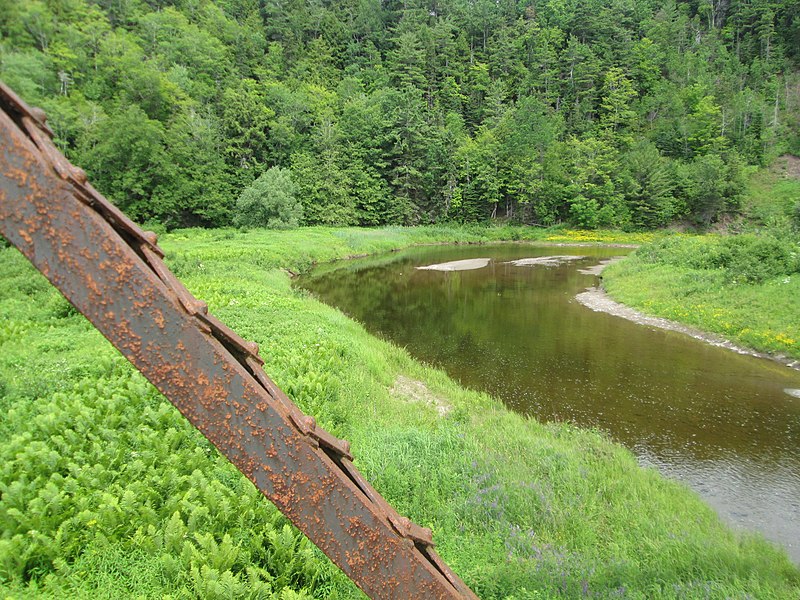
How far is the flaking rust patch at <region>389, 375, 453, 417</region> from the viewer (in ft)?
29.8

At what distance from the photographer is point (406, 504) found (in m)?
5.30

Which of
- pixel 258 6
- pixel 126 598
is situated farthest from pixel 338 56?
pixel 126 598

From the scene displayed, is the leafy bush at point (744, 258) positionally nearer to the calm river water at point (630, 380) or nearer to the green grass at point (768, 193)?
the calm river water at point (630, 380)

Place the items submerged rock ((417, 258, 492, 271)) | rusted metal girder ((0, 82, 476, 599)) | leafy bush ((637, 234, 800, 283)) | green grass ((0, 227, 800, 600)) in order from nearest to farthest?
rusted metal girder ((0, 82, 476, 599)), green grass ((0, 227, 800, 600)), leafy bush ((637, 234, 800, 283)), submerged rock ((417, 258, 492, 271))

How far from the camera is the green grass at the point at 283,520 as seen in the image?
141 inches

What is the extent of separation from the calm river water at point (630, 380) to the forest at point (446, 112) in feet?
67.7

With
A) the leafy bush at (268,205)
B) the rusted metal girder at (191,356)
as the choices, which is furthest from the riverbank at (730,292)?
the leafy bush at (268,205)

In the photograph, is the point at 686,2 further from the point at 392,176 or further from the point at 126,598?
the point at 126,598

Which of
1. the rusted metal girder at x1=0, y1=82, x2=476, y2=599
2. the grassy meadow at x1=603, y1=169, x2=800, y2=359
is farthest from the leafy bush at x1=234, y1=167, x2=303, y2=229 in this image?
the rusted metal girder at x1=0, y1=82, x2=476, y2=599

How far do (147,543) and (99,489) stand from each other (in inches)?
39.0

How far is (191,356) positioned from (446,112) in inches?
3135

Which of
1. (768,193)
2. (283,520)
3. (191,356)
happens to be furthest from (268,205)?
(768,193)

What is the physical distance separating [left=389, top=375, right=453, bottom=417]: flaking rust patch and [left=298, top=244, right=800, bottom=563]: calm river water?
1571mm

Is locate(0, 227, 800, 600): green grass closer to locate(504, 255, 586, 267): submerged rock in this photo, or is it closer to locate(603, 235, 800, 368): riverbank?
locate(603, 235, 800, 368): riverbank
